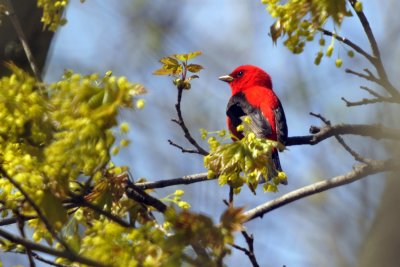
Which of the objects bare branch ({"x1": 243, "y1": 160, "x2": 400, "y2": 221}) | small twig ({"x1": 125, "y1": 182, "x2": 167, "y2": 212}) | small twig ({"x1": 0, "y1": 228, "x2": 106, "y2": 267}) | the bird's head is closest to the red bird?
the bird's head

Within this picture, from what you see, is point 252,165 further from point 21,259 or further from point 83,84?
point 21,259

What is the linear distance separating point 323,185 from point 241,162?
355mm

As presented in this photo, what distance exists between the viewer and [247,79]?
22.3ft

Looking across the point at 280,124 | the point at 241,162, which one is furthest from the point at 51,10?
the point at 280,124

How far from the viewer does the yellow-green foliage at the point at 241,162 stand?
282 centimetres

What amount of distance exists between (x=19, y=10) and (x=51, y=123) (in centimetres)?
214

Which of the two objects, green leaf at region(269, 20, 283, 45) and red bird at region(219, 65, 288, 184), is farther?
red bird at region(219, 65, 288, 184)

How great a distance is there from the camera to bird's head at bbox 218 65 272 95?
676 centimetres

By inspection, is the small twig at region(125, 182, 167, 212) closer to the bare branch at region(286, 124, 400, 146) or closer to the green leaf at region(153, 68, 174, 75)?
the green leaf at region(153, 68, 174, 75)

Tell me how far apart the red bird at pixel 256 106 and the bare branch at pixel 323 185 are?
164cm

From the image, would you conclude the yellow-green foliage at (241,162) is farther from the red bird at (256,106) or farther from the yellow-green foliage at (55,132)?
the red bird at (256,106)

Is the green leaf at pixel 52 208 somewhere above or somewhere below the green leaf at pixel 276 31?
below

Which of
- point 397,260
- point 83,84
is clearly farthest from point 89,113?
point 397,260

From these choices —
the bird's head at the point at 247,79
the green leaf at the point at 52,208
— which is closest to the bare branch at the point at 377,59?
the green leaf at the point at 52,208
